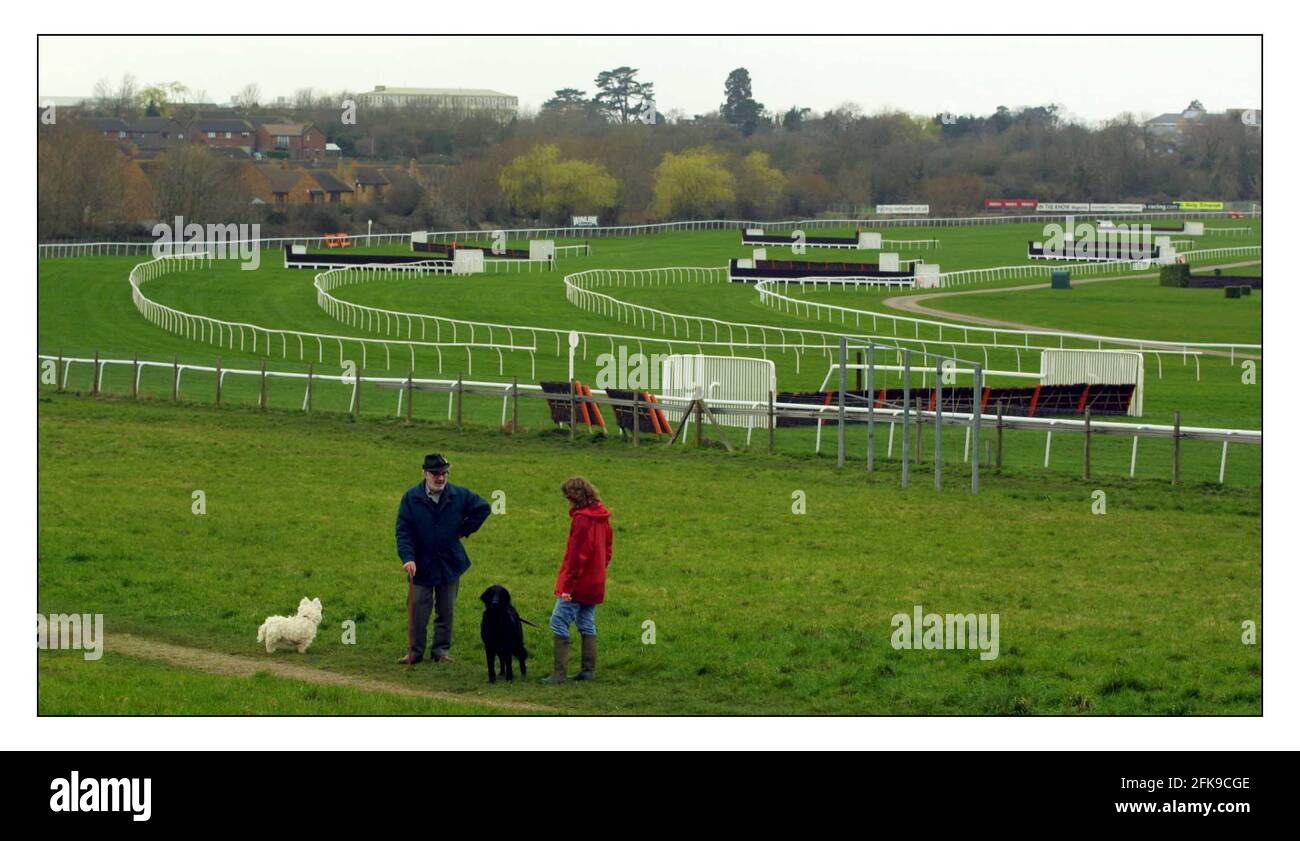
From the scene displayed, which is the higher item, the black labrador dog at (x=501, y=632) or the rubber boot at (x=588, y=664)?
the black labrador dog at (x=501, y=632)

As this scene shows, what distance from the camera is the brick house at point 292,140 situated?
435 ft

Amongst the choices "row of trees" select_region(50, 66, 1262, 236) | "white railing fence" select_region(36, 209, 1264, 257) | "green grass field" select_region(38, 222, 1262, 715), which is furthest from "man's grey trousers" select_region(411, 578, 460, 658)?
"row of trees" select_region(50, 66, 1262, 236)

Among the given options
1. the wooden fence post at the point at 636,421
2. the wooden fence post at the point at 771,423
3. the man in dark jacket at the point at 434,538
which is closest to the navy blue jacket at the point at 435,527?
the man in dark jacket at the point at 434,538

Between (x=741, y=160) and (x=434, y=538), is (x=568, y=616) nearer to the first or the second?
(x=434, y=538)

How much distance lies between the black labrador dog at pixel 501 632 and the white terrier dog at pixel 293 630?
1871 mm

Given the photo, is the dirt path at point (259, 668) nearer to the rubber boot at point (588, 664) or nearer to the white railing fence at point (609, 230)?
the rubber boot at point (588, 664)

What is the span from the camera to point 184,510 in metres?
21.9

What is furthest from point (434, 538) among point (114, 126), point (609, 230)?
point (114, 126)

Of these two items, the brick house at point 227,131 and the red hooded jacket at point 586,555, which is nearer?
the red hooded jacket at point 586,555

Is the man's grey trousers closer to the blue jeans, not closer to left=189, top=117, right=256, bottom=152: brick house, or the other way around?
the blue jeans

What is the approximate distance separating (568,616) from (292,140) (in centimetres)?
12618

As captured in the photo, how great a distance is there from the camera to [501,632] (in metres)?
13.5

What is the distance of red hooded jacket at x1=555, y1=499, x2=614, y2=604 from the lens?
1331cm

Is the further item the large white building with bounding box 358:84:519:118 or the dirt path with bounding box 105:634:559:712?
the large white building with bounding box 358:84:519:118
